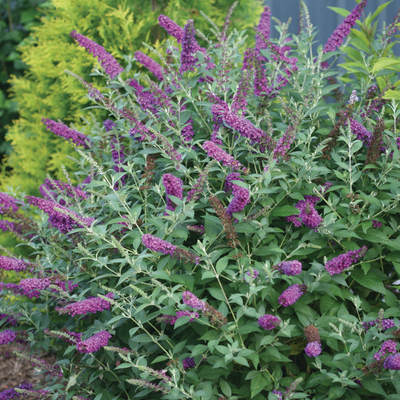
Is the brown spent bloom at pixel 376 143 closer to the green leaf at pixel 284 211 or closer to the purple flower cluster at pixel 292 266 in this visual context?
the green leaf at pixel 284 211

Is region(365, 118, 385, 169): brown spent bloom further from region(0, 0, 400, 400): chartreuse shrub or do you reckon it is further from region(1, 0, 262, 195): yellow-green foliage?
region(1, 0, 262, 195): yellow-green foliage

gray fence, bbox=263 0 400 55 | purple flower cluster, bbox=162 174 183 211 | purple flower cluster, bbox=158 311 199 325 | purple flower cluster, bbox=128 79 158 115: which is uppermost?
gray fence, bbox=263 0 400 55

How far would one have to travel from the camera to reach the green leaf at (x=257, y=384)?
5.42ft

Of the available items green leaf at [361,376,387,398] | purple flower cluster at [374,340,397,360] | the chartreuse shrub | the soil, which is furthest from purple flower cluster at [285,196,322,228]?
the soil

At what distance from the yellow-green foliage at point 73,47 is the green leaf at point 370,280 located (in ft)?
10.0

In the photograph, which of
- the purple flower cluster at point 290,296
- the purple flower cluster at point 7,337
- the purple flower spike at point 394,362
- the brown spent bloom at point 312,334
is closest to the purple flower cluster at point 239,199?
the purple flower cluster at point 290,296

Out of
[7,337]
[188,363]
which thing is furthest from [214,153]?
[7,337]

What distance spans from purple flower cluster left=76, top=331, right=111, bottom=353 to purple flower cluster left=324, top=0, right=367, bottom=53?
1.96 meters

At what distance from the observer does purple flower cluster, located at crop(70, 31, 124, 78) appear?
235cm

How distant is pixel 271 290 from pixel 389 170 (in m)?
0.80

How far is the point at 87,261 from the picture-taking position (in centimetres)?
208

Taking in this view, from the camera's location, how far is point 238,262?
1.72m

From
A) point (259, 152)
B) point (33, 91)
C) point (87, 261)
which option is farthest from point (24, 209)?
point (33, 91)

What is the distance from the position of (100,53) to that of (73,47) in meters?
2.35
